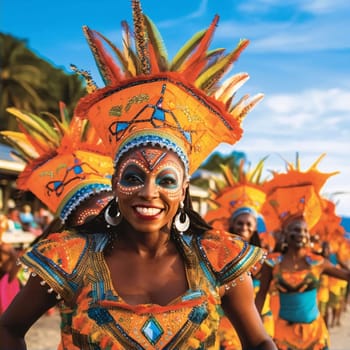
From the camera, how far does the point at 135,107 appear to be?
252cm

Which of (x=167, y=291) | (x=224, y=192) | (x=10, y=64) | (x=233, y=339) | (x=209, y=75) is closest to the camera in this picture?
(x=167, y=291)

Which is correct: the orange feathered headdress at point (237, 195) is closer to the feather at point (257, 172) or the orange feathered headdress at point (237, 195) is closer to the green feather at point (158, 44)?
the feather at point (257, 172)

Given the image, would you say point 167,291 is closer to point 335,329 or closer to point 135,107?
point 135,107

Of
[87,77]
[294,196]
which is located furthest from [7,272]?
[87,77]

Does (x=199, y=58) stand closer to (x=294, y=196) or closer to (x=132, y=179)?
(x=132, y=179)

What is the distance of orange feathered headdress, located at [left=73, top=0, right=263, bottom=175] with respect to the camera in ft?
8.16

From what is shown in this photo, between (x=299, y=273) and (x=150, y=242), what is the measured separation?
3.73 meters

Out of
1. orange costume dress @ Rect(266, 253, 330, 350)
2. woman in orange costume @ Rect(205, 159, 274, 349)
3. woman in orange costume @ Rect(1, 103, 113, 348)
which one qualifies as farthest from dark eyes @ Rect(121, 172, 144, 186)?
woman in orange costume @ Rect(205, 159, 274, 349)

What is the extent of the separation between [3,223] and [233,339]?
3506 millimetres

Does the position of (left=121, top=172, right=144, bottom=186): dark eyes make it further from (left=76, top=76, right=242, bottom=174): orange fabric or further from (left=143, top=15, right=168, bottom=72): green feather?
(left=143, top=15, right=168, bottom=72): green feather

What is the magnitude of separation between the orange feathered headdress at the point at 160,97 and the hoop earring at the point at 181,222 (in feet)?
0.61

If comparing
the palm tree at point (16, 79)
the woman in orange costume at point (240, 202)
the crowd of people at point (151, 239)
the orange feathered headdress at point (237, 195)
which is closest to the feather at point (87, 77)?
the crowd of people at point (151, 239)

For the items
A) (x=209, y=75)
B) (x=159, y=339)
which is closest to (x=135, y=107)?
(x=209, y=75)

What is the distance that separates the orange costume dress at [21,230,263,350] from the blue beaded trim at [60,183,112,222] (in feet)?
5.83
